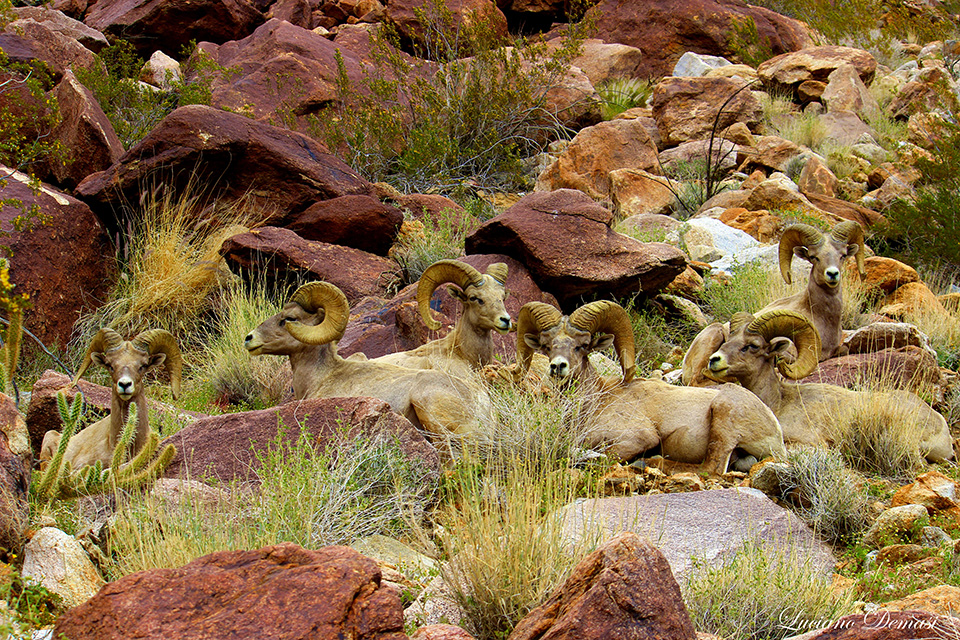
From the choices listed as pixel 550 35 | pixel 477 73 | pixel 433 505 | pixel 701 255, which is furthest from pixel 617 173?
pixel 433 505

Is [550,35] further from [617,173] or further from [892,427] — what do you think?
[892,427]

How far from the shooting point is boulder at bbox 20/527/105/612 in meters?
4.60

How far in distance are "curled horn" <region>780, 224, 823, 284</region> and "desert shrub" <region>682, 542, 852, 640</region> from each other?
6409 millimetres

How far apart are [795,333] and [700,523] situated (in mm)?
3248

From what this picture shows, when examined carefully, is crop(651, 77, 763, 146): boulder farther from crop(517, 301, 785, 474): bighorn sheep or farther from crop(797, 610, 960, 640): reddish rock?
crop(797, 610, 960, 640): reddish rock

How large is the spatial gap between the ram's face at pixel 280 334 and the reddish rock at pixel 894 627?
5.95m

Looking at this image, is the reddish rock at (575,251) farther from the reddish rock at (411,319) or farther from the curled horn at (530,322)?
the curled horn at (530,322)

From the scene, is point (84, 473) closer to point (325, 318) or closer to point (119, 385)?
point (119, 385)

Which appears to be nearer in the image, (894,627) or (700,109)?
(894,627)

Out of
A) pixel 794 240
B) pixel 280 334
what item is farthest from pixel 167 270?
pixel 794 240

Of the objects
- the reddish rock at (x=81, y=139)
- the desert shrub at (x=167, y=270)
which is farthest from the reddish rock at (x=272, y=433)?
the reddish rock at (x=81, y=139)

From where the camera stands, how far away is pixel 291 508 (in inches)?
200

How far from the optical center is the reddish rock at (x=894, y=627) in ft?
11.5

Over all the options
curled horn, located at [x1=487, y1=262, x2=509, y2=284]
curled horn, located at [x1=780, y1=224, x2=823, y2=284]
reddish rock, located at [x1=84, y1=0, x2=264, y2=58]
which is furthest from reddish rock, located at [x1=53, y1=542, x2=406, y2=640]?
reddish rock, located at [x1=84, y1=0, x2=264, y2=58]
